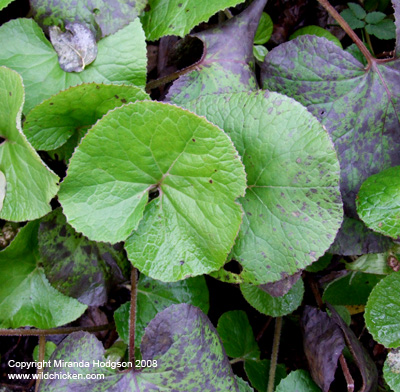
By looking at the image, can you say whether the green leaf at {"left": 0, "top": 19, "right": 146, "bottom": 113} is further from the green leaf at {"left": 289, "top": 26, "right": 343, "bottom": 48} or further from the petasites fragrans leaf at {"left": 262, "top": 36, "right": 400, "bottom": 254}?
the green leaf at {"left": 289, "top": 26, "right": 343, "bottom": 48}

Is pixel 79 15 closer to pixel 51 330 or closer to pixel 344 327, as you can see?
pixel 51 330

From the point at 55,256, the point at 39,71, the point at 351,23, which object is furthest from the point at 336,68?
the point at 55,256

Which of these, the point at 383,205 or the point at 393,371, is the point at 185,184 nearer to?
the point at 383,205

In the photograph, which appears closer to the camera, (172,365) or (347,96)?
(172,365)

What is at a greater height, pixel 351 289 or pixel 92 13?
pixel 92 13

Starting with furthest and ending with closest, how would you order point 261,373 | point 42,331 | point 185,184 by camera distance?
point 261,373
point 42,331
point 185,184

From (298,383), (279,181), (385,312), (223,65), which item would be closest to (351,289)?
(385,312)
